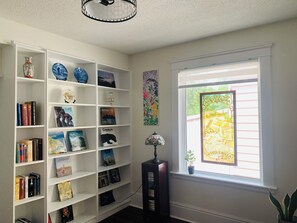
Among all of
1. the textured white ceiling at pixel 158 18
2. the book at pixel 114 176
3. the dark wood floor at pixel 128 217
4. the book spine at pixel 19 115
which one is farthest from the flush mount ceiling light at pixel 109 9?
the dark wood floor at pixel 128 217

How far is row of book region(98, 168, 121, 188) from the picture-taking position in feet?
10.1

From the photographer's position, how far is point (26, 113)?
2.19 meters

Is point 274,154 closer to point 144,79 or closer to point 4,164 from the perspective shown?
point 144,79

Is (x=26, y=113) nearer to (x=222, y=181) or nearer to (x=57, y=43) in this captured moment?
(x=57, y=43)

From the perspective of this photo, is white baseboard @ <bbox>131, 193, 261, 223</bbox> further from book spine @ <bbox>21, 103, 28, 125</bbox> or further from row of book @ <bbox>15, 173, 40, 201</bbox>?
book spine @ <bbox>21, 103, 28, 125</bbox>

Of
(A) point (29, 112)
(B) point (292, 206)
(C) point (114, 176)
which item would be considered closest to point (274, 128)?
(B) point (292, 206)

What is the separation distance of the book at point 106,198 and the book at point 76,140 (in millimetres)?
807

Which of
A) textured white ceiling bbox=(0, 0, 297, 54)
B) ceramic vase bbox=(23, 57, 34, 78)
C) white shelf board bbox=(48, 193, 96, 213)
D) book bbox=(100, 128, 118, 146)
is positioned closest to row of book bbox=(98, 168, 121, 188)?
white shelf board bbox=(48, 193, 96, 213)

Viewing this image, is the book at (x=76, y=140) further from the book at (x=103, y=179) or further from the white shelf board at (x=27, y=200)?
the white shelf board at (x=27, y=200)

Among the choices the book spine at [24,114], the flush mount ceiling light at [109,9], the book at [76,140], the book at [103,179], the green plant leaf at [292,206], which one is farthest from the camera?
the book at [103,179]

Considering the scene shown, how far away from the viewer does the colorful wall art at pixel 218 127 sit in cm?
272

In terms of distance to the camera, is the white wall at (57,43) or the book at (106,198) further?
the book at (106,198)

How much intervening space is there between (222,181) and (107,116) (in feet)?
6.03

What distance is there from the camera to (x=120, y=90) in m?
3.35
